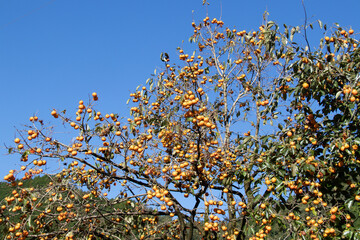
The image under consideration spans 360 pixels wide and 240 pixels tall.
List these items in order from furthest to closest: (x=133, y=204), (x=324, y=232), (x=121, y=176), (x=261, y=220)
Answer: (x=133, y=204)
(x=121, y=176)
(x=261, y=220)
(x=324, y=232)

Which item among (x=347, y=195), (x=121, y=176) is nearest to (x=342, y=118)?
(x=347, y=195)

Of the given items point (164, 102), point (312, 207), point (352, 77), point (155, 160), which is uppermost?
point (164, 102)

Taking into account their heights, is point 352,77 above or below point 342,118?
above

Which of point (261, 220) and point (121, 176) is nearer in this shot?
point (261, 220)

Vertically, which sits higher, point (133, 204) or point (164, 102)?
point (164, 102)

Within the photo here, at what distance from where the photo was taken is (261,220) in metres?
3.67

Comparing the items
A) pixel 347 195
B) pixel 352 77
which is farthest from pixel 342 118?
pixel 347 195

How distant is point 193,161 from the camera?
11.5 feet

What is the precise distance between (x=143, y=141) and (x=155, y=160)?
28 cm

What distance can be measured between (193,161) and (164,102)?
1247mm

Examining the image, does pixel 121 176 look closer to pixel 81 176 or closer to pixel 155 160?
pixel 155 160

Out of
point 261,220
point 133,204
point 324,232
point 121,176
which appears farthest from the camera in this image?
point 133,204

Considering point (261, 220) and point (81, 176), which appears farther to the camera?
point (81, 176)

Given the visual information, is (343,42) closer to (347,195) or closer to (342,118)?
(342,118)
